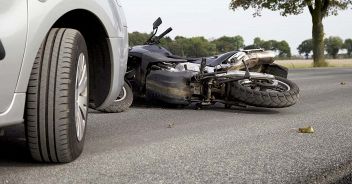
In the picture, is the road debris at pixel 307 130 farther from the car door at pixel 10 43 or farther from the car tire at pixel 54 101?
the car door at pixel 10 43

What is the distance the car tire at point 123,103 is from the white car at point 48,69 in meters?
2.63

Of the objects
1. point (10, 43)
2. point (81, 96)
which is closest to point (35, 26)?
point (10, 43)

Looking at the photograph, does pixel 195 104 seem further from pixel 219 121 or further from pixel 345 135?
pixel 345 135

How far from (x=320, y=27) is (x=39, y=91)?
1237 inches

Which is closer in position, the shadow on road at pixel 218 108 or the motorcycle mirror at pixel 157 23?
the shadow on road at pixel 218 108

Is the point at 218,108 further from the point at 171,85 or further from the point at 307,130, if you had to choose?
the point at 307,130

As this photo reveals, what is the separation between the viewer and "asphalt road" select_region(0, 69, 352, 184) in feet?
9.93

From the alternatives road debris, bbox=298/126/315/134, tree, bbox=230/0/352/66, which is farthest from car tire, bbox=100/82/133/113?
tree, bbox=230/0/352/66

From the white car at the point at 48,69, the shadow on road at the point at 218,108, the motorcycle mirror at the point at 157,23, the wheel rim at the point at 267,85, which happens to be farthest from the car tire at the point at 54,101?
the motorcycle mirror at the point at 157,23

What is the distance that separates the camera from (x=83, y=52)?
3.56m

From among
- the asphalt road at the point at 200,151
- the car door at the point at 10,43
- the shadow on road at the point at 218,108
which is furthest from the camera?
the shadow on road at the point at 218,108

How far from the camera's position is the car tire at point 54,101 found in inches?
121

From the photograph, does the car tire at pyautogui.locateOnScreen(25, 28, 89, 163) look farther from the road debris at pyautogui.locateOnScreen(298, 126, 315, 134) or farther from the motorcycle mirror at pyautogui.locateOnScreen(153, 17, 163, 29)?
the motorcycle mirror at pyautogui.locateOnScreen(153, 17, 163, 29)

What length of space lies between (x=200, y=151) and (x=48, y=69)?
121 cm
